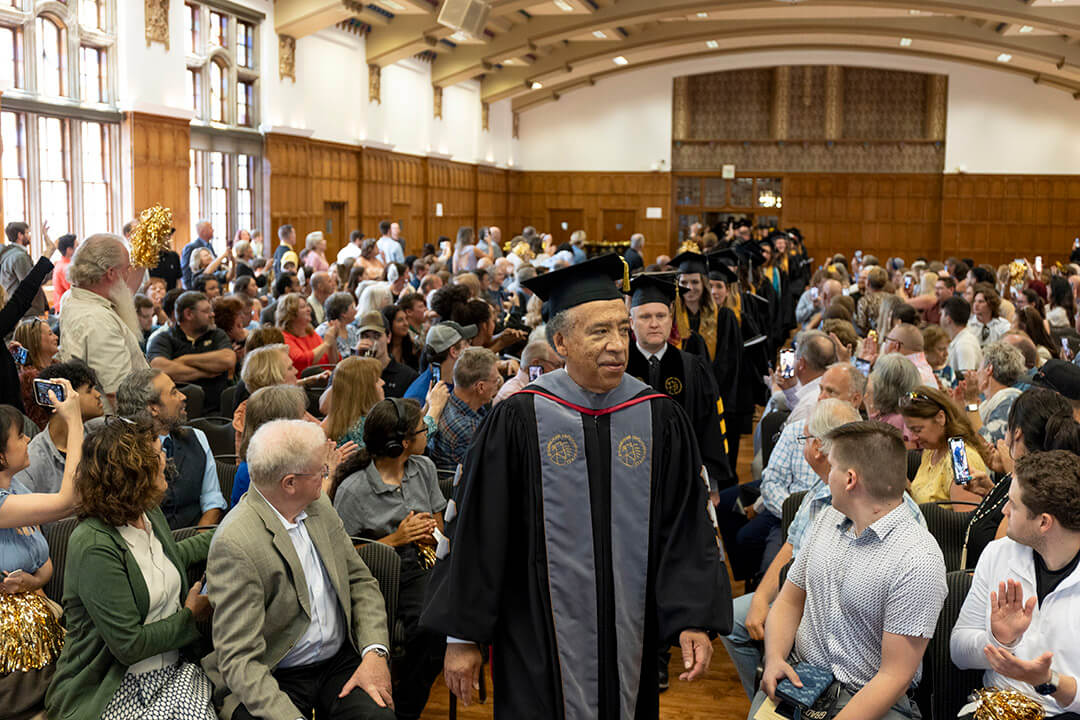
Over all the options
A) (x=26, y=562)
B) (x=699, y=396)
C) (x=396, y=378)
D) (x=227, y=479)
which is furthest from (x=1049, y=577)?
(x=396, y=378)

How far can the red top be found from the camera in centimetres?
702

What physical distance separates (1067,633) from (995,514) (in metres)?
0.84

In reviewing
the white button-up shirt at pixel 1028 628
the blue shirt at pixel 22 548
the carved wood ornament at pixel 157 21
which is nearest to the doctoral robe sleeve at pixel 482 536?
the white button-up shirt at pixel 1028 628

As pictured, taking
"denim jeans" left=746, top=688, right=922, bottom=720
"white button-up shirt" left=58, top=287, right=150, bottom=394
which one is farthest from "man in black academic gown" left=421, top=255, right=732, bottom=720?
"white button-up shirt" left=58, top=287, right=150, bottom=394

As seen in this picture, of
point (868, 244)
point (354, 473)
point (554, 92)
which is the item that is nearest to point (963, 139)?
point (868, 244)

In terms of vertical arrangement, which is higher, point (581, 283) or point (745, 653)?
point (581, 283)

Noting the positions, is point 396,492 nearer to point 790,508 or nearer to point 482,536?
point 482,536

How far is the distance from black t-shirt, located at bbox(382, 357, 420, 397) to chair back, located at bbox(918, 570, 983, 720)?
13.0ft

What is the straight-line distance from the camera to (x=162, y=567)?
321 centimetres

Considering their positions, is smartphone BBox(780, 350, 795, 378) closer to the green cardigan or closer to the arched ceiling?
the green cardigan

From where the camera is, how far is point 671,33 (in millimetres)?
24859

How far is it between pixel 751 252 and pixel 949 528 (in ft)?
25.1

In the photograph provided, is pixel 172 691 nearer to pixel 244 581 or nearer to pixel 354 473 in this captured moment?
pixel 244 581

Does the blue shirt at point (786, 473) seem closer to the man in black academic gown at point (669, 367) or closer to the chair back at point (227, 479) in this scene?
the man in black academic gown at point (669, 367)
